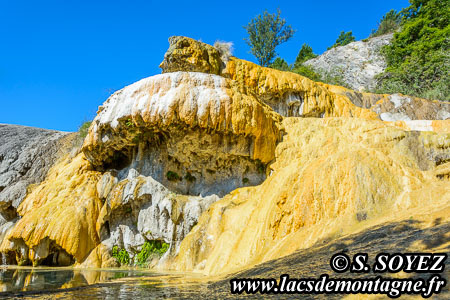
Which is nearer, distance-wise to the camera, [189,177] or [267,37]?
[189,177]

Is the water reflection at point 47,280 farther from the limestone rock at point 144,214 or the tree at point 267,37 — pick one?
the tree at point 267,37

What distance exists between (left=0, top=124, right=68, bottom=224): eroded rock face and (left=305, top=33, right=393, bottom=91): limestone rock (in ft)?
91.8

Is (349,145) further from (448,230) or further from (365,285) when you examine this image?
(365,285)

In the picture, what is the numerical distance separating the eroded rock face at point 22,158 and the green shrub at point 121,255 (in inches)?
336

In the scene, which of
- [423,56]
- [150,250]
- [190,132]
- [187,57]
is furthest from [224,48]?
[423,56]

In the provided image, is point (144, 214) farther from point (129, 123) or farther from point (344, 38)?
point (344, 38)

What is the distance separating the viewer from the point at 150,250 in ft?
46.1

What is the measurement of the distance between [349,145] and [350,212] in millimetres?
5409

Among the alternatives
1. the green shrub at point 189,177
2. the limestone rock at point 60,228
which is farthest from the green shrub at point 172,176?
the limestone rock at point 60,228

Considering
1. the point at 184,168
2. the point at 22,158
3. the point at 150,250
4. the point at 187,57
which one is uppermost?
the point at 187,57

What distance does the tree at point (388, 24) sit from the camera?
52.9 metres

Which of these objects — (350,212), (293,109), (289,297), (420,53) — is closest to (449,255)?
(289,297)

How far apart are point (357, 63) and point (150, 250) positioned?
3710 centimetres

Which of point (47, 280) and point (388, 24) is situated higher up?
point (388, 24)
